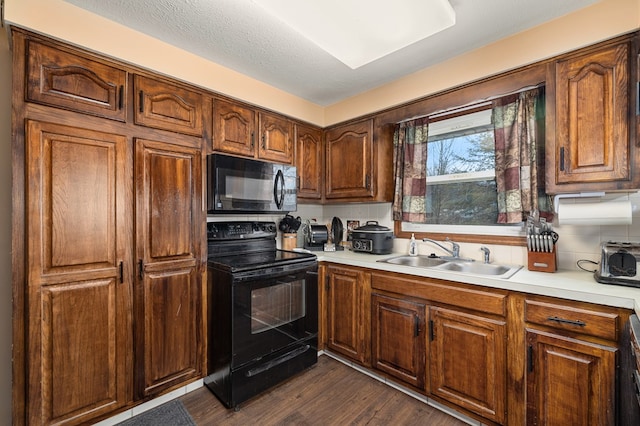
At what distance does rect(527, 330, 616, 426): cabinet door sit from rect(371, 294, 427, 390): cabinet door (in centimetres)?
61

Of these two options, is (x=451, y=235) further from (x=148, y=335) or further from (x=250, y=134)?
(x=148, y=335)

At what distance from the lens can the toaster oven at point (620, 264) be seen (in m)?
1.46

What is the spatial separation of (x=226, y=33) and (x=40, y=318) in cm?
194

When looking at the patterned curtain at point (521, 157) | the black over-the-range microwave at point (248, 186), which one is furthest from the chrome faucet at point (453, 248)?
the black over-the-range microwave at point (248, 186)

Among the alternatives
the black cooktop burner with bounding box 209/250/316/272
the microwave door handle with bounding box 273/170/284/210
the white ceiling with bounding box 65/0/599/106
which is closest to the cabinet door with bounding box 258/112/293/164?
the microwave door handle with bounding box 273/170/284/210

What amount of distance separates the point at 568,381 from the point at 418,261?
1.19 meters

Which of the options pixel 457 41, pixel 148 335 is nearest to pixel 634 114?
pixel 457 41

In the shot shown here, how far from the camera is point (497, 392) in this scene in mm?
1646

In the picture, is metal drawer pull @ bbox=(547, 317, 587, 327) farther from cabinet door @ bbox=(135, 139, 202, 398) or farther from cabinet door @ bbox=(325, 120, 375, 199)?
cabinet door @ bbox=(135, 139, 202, 398)

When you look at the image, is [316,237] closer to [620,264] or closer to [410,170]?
[410,170]

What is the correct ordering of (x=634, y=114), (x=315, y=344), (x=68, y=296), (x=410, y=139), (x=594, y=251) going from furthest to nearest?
(x=410, y=139) → (x=315, y=344) → (x=594, y=251) → (x=68, y=296) → (x=634, y=114)

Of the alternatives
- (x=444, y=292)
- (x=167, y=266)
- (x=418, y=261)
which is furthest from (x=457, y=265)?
(x=167, y=266)

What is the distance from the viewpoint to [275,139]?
104 inches

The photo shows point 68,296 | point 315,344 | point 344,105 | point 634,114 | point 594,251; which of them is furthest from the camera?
point 344,105
